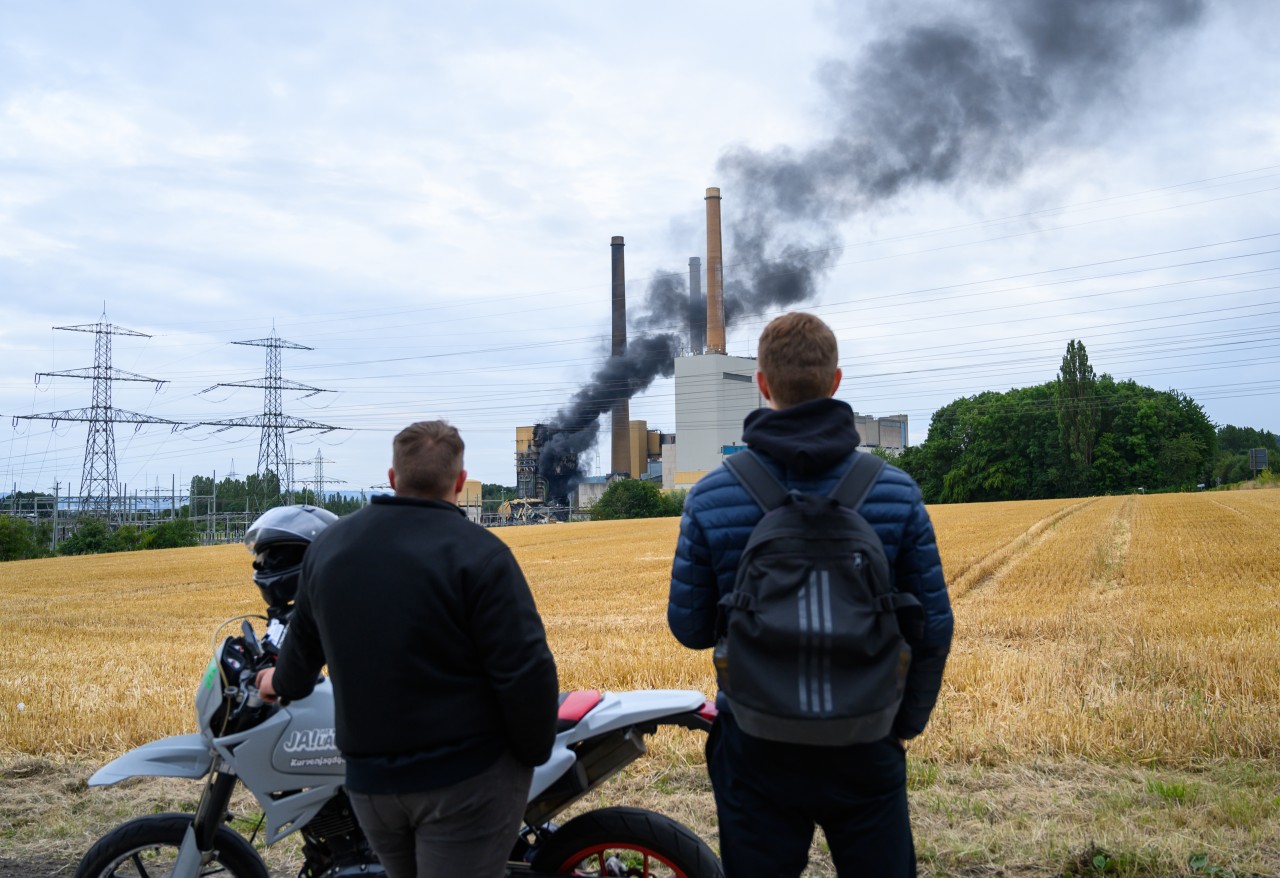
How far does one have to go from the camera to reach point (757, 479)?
92.7 inches

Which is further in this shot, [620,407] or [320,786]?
[620,407]

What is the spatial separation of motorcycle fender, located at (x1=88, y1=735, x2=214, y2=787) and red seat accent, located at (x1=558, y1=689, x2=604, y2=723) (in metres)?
1.12

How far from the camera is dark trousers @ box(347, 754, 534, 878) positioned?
246 centimetres

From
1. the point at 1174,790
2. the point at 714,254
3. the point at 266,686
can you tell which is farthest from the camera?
the point at 714,254

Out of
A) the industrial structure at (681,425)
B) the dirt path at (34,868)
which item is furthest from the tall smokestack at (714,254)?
the dirt path at (34,868)

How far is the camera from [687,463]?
259 ft

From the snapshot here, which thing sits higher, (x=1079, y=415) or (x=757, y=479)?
(x=1079, y=415)

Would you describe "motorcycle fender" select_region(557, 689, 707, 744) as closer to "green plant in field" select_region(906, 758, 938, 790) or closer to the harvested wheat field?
the harvested wheat field

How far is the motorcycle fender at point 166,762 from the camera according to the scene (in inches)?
128

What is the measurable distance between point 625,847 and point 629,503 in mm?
67429

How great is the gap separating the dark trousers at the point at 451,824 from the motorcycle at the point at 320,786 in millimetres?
449

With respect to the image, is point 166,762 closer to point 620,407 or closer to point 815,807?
point 815,807

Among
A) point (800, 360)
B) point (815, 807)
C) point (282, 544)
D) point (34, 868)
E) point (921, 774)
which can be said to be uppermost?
point (800, 360)

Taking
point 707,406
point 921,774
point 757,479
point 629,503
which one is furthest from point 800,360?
point 707,406
